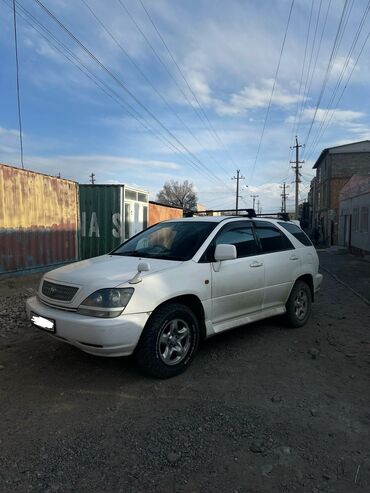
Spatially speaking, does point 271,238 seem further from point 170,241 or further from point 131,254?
point 131,254

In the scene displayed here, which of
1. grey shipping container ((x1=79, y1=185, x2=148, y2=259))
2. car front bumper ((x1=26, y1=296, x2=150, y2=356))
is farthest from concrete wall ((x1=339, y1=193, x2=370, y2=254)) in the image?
car front bumper ((x1=26, y1=296, x2=150, y2=356))

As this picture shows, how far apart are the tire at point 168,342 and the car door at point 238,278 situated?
47 centimetres

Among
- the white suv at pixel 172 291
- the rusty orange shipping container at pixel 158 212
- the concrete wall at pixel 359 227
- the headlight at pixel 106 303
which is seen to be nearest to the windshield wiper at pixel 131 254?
the white suv at pixel 172 291

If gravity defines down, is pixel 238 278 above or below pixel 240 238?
below

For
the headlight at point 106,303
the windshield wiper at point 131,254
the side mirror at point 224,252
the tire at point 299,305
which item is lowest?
the tire at point 299,305

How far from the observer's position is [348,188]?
92.1ft

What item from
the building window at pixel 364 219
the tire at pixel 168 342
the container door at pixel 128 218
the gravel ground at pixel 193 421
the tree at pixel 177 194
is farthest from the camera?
the tree at pixel 177 194

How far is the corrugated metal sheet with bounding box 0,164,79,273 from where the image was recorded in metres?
9.76

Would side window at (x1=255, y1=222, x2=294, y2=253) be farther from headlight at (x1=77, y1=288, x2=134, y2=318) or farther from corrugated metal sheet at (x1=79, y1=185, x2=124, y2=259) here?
corrugated metal sheet at (x1=79, y1=185, x2=124, y2=259)

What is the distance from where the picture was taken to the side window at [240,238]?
521 centimetres

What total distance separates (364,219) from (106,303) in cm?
2079

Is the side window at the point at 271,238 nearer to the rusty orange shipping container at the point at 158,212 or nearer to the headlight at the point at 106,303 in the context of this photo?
the headlight at the point at 106,303

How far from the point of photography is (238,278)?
5.05 meters

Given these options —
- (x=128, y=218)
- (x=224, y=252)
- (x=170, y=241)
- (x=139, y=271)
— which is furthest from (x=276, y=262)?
(x=128, y=218)
